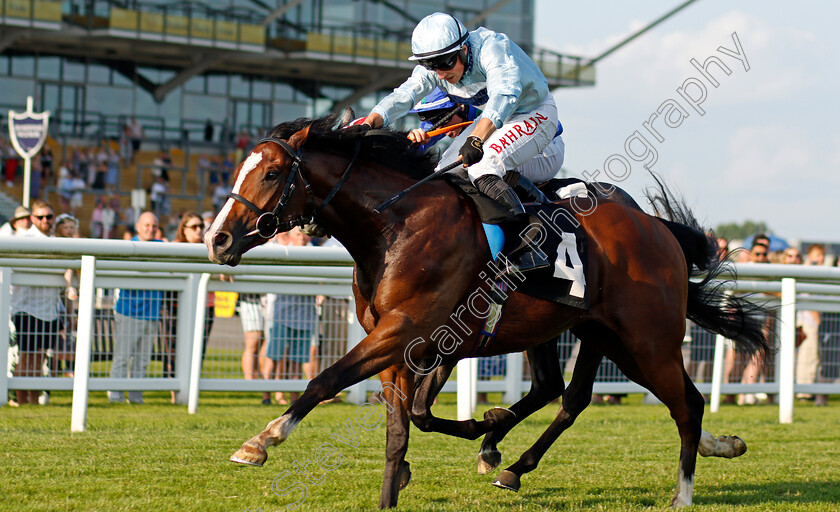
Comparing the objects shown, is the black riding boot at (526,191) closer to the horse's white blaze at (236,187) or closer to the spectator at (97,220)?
the horse's white blaze at (236,187)

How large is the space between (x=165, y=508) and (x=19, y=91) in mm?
26999

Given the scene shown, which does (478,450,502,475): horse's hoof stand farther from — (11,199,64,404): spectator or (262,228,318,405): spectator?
(11,199,64,404): spectator

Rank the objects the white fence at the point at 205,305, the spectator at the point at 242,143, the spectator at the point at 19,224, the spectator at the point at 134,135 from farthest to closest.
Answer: the spectator at the point at 242,143 → the spectator at the point at 134,135 → the spectator at the point at 19,224 → the white fence at the point at 205,305

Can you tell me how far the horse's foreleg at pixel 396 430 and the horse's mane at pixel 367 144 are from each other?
91cm

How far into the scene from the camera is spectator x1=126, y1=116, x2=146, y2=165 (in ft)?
86.7

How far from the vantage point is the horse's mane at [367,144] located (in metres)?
4.05

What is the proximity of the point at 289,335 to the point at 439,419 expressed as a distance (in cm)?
300

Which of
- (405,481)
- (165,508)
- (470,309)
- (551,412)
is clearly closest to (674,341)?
(470,309)

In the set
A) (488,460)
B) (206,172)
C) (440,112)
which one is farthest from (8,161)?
(488,460)

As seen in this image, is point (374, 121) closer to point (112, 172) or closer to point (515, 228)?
point (515, 228)

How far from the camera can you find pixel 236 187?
3791 millimetres

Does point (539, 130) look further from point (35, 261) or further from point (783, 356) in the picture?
point (783, 356)

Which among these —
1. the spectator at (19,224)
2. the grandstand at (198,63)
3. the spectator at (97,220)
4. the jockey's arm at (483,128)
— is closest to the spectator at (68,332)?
the spectator at (19,224)

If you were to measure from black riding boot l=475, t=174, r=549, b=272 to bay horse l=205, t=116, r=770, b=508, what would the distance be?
0.40ft
